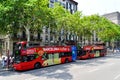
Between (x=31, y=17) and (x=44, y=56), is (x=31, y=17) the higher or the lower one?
the higher one

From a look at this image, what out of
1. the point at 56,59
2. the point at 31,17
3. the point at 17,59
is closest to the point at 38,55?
the point at 17,59

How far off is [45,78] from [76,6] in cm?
5070

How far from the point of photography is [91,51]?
44500mm

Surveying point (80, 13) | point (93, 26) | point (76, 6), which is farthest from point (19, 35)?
point (76, 6)

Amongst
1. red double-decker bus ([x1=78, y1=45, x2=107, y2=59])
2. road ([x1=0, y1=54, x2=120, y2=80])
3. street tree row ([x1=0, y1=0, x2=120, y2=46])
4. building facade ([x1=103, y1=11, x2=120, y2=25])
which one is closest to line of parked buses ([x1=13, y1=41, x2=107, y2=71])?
road ([x1=0, y1=54, x2=120, y2=80])

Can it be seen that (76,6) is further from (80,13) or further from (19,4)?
(19,4)

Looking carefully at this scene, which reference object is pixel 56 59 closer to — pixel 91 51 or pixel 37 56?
pixel 37 56

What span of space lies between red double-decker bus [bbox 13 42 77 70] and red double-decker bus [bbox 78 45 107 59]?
7158 mm

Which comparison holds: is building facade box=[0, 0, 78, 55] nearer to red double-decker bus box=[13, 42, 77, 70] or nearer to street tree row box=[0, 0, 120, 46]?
street tree row box=[0, 0, 120, 46]

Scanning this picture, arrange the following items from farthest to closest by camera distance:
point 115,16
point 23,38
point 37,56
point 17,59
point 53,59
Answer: point 115,16 < point 23,38 < point 53,59 < point 37,56 < point 17,59

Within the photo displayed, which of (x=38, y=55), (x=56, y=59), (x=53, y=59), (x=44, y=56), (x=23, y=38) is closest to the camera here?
(x=38, y=55)

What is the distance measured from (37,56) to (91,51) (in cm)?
1899

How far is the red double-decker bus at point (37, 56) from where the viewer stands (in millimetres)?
25641

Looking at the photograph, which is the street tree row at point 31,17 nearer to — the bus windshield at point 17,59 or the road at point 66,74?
the bus windshield at point 17,59
